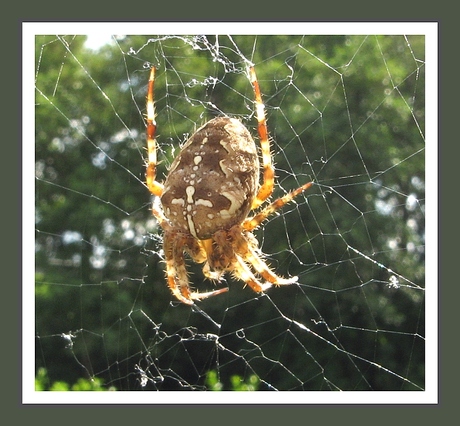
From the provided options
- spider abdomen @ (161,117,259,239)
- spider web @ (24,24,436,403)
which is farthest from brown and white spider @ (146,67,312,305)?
spider web @ (24,24,436,403)

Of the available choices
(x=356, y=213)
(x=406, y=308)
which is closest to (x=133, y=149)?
(x=356, y=213)

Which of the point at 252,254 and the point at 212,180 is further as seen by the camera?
the point at 252,254

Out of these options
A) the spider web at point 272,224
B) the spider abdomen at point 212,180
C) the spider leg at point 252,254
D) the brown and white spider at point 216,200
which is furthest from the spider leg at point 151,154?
the spider web at point 272,224

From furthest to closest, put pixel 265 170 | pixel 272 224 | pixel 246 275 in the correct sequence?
pixel 272 224 → pixel 246 275 → pixel 265 170

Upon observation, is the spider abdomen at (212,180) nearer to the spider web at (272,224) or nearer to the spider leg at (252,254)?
the spider leg at (252,254)

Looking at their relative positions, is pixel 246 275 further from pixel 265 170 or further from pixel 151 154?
pixel 151 154

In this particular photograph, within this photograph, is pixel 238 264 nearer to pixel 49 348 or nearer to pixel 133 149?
pixel 133 149

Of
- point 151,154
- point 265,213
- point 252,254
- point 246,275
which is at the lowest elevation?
point 246,275

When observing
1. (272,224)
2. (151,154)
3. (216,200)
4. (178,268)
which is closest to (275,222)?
(272,224)
